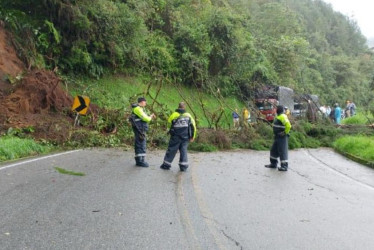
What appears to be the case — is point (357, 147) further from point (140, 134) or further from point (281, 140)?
point (140, 134)

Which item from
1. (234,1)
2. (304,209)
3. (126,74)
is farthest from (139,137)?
(234,1)

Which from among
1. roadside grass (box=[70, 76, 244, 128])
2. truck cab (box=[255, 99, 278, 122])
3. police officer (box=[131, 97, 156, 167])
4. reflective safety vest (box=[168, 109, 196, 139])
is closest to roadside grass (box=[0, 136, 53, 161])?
police officer (box=[131, 97, 156, 167])

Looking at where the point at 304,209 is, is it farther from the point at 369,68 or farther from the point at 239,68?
the point at 369,68

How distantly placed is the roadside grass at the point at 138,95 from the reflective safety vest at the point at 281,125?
17.1 ft

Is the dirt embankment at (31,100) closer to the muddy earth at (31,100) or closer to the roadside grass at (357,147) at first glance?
the muddy earth at (31,100)

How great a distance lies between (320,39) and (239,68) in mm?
62954

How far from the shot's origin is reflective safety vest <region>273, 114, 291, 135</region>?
1170cm

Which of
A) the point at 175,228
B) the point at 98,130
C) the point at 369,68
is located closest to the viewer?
the point at 175,228

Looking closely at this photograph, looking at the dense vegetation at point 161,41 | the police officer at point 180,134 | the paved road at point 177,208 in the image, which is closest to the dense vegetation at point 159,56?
the dense vegetation at point 161,41

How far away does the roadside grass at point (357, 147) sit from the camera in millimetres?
14498

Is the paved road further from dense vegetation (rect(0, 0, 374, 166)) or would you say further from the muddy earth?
dense vegetation (rect(0, 0, 374, 166))

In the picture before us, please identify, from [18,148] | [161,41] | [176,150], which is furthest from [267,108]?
[18,148]

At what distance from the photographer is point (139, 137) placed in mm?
10586

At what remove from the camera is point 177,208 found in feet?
21.5
